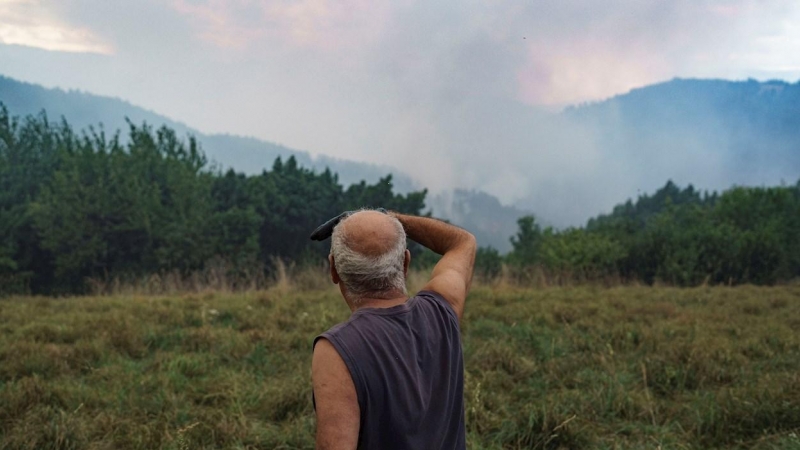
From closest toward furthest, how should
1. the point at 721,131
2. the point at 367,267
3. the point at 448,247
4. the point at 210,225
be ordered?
the point at 367,267 → the point at 448,247 → the point at 210,225 → the point at 721,131

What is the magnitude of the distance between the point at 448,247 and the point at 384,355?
2.38 feet

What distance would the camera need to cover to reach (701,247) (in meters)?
19.3

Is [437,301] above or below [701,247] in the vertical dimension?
above

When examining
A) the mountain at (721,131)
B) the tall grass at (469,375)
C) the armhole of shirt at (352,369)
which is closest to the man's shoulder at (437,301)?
the armhole of shirt at (352,369)

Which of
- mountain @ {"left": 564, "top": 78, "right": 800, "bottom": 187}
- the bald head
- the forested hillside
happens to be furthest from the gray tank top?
mountain @ {"left": 564, "top": 78, "right": 800, "bottom": 187}

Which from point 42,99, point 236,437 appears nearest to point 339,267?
point 236,437

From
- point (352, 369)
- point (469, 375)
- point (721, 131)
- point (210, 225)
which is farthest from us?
point (721, 131)

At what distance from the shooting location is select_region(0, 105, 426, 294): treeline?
23.2 m

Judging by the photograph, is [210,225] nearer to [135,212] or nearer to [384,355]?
[135,212]

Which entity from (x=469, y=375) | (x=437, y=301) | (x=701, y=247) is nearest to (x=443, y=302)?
(x=437, y=301)

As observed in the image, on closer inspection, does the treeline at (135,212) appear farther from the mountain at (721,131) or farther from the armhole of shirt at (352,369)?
the mountain at (721,131)

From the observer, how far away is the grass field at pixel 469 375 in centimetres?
376

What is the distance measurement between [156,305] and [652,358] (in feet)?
19.6

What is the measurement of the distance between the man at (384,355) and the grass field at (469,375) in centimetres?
222
